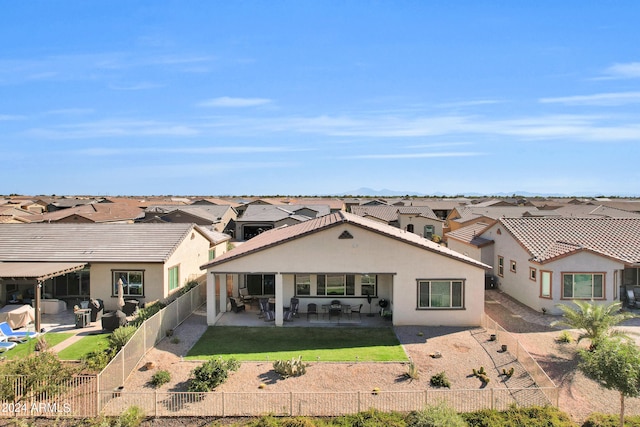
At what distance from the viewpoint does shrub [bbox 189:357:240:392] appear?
46.4 ft

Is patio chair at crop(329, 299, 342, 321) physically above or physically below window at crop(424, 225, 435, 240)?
below

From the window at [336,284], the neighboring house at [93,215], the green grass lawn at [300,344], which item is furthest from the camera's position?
the neighboring house at [93,215]

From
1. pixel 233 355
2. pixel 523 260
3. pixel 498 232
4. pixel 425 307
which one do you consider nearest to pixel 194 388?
pixel 233 355

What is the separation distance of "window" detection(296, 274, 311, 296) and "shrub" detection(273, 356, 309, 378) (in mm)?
7630

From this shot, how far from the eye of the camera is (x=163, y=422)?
1259cm

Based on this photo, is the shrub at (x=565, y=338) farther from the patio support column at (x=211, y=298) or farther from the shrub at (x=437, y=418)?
the patio support column at (x=211, y=298)

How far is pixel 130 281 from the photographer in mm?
23750

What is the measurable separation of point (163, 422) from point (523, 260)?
21429 mm

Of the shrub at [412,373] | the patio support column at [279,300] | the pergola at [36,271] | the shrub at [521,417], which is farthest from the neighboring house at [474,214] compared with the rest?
the pergola at [36,271]

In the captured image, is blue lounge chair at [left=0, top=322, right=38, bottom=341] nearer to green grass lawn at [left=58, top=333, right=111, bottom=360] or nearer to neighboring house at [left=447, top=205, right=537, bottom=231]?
green grass lawn at [left=58, top=333, right=111, bottom=360]

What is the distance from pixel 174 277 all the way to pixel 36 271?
664 centimetres

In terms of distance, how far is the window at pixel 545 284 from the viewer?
23766 millimetres

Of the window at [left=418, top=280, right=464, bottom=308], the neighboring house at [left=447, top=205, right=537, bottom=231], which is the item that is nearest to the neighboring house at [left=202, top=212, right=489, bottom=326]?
the window at [left=418, top=280, right=464, bottom=308]

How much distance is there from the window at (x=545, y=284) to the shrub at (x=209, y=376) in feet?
57.1
